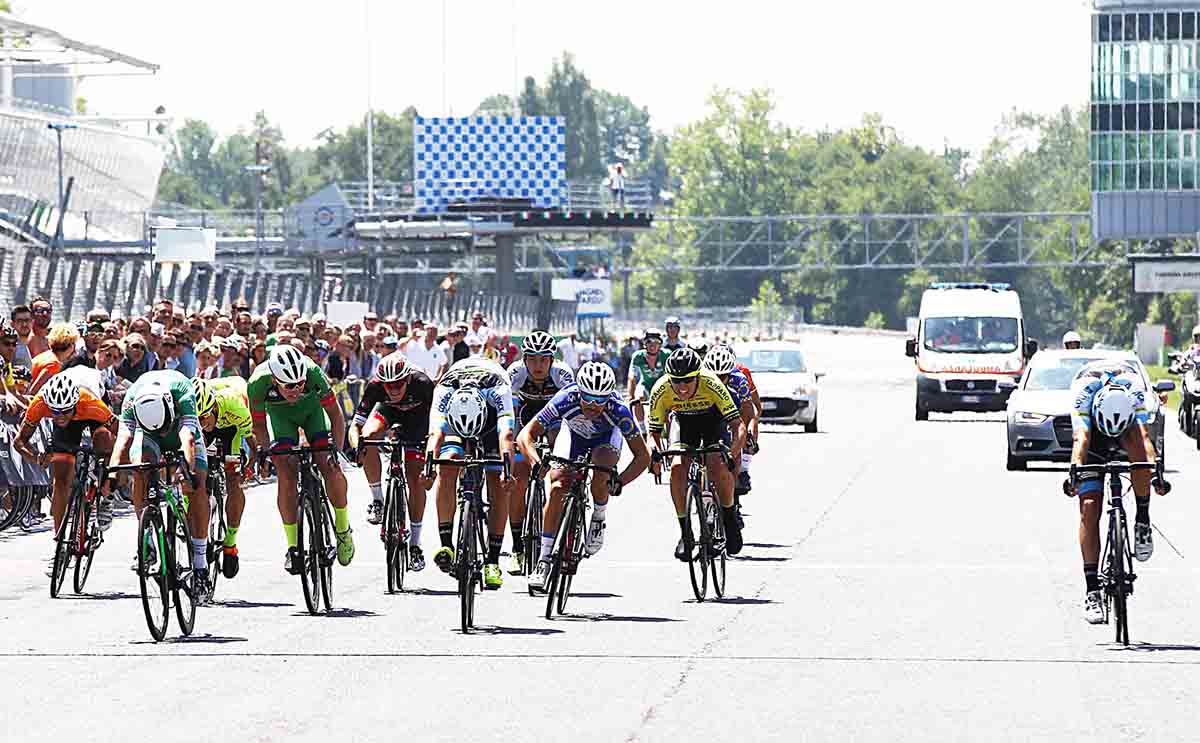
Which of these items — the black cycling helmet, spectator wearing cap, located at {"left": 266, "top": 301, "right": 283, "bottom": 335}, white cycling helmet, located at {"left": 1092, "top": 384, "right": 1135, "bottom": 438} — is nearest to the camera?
white cycling helmet, located at {"left": 1092, "top": 384, "right": 1135, "bottom": 438}

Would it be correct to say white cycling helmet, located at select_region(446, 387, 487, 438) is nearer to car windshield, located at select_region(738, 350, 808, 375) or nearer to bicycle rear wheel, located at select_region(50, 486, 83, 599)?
bicycle rear wheel, located at select_region(50, 486, 83, 599)

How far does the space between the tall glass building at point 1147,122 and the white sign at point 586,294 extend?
4464 centimetres

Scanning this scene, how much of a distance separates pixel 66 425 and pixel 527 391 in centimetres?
292

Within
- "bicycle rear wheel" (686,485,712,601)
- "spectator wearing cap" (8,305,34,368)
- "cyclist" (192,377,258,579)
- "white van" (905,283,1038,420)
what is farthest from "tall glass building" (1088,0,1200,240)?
"cyclist" (192,377,258,579)

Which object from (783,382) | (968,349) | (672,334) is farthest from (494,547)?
(968,349)

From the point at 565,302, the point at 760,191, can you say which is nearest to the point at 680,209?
the point at 760,191

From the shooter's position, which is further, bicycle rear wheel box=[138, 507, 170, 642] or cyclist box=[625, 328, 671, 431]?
cyclist box=[625, 328, 671, 431]

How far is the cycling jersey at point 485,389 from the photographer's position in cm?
1335

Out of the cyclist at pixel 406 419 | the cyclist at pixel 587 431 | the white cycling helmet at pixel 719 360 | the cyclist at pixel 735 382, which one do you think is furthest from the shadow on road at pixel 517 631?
the white cycling helmet at pixel 719 360

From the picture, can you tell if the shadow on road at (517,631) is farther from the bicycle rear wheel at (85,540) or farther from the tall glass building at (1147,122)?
the tall glass building at (1147,122)

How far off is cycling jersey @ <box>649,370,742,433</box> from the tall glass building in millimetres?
94077

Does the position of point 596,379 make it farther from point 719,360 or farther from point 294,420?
point 719,360

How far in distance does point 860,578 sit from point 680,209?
148 meters

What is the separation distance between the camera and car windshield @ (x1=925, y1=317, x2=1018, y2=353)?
42.8m
